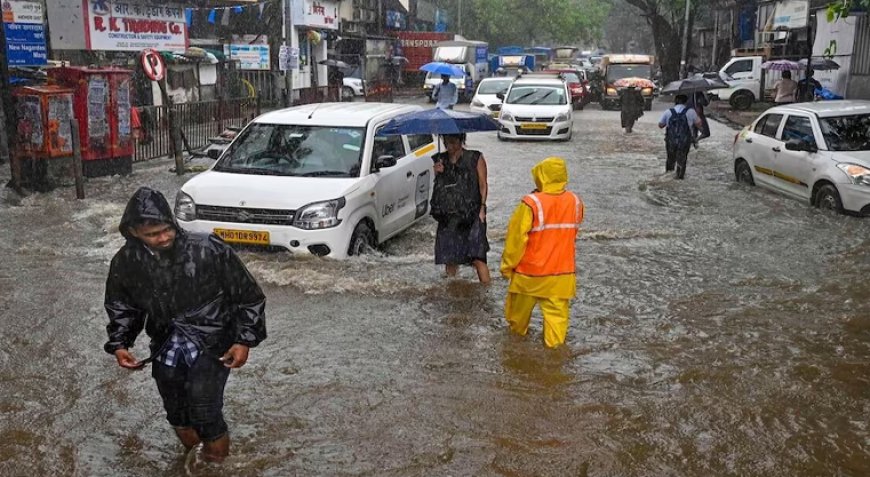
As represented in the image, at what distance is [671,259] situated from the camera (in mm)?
9328

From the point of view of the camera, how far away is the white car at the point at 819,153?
34.4ft

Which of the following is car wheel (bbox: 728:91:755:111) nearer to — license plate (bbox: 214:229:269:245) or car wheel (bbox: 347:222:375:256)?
car wheel (bbox: 347:222:375:256)

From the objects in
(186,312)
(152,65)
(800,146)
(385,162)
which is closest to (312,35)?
(152,65)

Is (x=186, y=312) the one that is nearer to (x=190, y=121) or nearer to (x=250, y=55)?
(x=190, y=121)

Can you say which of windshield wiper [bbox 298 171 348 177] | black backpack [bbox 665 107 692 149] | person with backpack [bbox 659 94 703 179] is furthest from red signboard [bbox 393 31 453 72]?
windshield wiper [bbox 298 171 348 177]

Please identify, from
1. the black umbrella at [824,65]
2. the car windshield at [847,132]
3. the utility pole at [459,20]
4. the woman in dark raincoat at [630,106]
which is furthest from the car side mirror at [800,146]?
the utility pole at [459,20]

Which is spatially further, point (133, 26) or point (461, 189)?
point (133, 26)

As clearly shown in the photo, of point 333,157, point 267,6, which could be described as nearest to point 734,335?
point 333,157

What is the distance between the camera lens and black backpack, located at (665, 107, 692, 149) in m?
14.4

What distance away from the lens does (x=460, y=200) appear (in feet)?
24.2

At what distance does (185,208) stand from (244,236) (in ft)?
2.28

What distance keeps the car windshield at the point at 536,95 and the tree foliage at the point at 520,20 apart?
160 ft

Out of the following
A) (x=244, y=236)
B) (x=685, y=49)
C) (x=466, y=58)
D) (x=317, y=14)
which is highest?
(x=317, y=14)

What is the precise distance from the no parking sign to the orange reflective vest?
10810 mm
